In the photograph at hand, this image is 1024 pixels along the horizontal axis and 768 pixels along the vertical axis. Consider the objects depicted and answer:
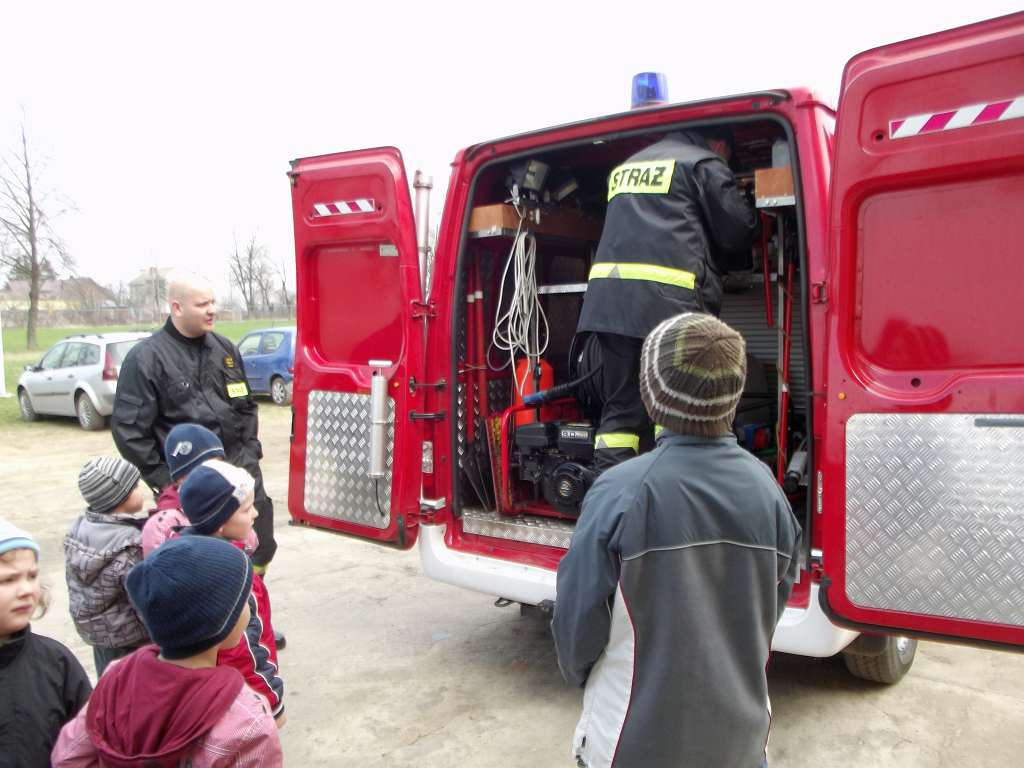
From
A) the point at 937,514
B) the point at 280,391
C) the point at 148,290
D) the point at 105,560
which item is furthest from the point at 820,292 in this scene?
the point at 148,290

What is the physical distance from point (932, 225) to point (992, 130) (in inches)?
11.3

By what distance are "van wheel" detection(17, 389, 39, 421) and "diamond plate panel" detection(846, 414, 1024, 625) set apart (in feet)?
46.1

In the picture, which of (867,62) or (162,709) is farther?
(867,62)

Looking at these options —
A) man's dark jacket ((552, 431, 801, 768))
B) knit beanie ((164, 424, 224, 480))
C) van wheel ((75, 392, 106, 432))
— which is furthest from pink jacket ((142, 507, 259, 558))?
van wheel ((75, 392, 106, 432))

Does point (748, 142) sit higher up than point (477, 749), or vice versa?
point (748, 142)

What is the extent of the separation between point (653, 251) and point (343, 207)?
149cm

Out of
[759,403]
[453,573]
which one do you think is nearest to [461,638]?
[453,573]

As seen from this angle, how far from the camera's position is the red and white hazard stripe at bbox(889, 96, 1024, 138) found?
2225mm

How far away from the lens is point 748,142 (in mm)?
3623

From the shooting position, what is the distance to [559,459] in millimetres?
3881

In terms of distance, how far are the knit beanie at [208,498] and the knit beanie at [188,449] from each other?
0.44m

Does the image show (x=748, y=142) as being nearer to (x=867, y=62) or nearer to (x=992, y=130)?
(x=867, y=62)

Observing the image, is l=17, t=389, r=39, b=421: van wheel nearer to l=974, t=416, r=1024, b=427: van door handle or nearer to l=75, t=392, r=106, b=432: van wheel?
l=75, t=392, r=106, b=432: van wheel

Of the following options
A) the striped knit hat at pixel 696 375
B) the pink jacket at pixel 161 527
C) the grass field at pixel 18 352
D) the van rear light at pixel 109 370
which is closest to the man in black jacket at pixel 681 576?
the striped knit hat at pixel 696 375
